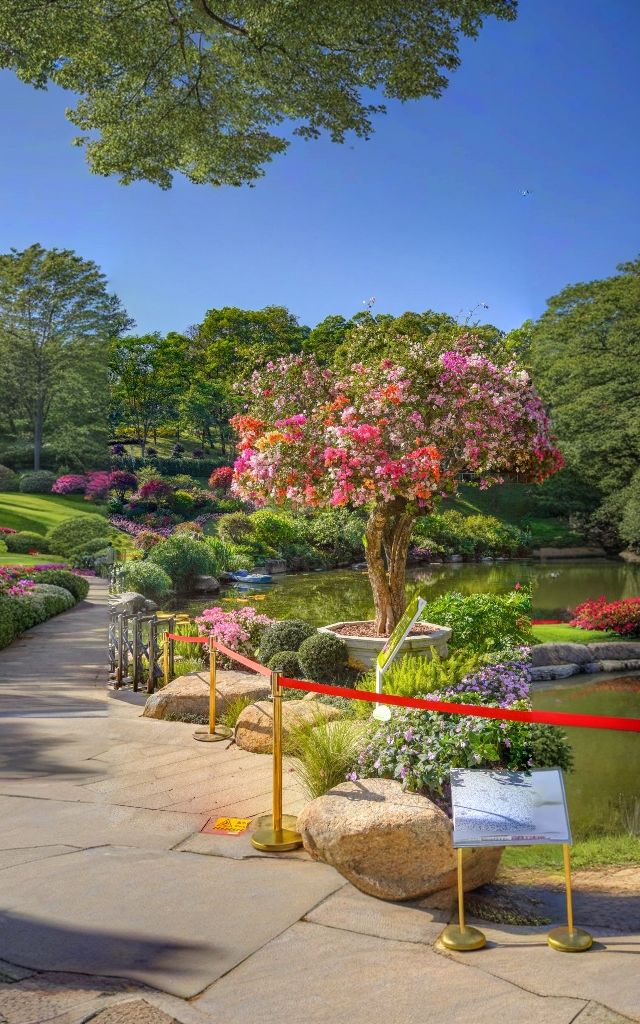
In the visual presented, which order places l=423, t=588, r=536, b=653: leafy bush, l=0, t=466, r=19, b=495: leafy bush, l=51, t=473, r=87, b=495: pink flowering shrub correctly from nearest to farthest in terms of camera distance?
l=423, t=588, r=536, b=653: leafy bush, l=51, t=473, r=87, b=495: pink flowering shrub, l=0, t=466, r=19, b=495: leafy bush

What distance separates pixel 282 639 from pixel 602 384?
2857 cm

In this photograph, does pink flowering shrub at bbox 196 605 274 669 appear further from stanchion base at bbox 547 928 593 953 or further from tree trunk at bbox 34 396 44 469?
tree trunk at bbox 34 396 44 469

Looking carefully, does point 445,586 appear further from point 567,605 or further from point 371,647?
point 371,647

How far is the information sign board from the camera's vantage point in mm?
3467

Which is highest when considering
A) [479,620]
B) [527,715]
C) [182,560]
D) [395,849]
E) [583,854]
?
[182,560]

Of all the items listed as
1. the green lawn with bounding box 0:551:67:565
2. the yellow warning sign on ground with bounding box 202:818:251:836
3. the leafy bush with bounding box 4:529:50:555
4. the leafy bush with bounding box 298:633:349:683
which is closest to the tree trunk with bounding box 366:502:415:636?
the leafy bush with bounding box 298:633:349:683

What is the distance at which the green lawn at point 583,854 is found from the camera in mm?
5113

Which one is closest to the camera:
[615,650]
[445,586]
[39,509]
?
[615,650]

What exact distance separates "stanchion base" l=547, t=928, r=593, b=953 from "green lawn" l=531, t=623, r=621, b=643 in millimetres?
11115

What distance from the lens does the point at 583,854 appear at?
17.5ft

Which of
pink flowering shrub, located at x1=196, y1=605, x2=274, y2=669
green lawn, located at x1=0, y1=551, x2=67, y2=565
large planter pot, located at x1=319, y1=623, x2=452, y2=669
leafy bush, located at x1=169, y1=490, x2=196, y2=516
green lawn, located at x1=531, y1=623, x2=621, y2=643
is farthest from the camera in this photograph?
leafy bush, located at x1=169, y1=490, x2=196, y2=516

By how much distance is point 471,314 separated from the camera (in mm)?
9555

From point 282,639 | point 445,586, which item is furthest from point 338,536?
point 282,639

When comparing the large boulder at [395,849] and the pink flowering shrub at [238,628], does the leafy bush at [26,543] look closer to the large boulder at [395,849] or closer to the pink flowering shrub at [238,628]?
the pink flowering shrub at [238,628]
